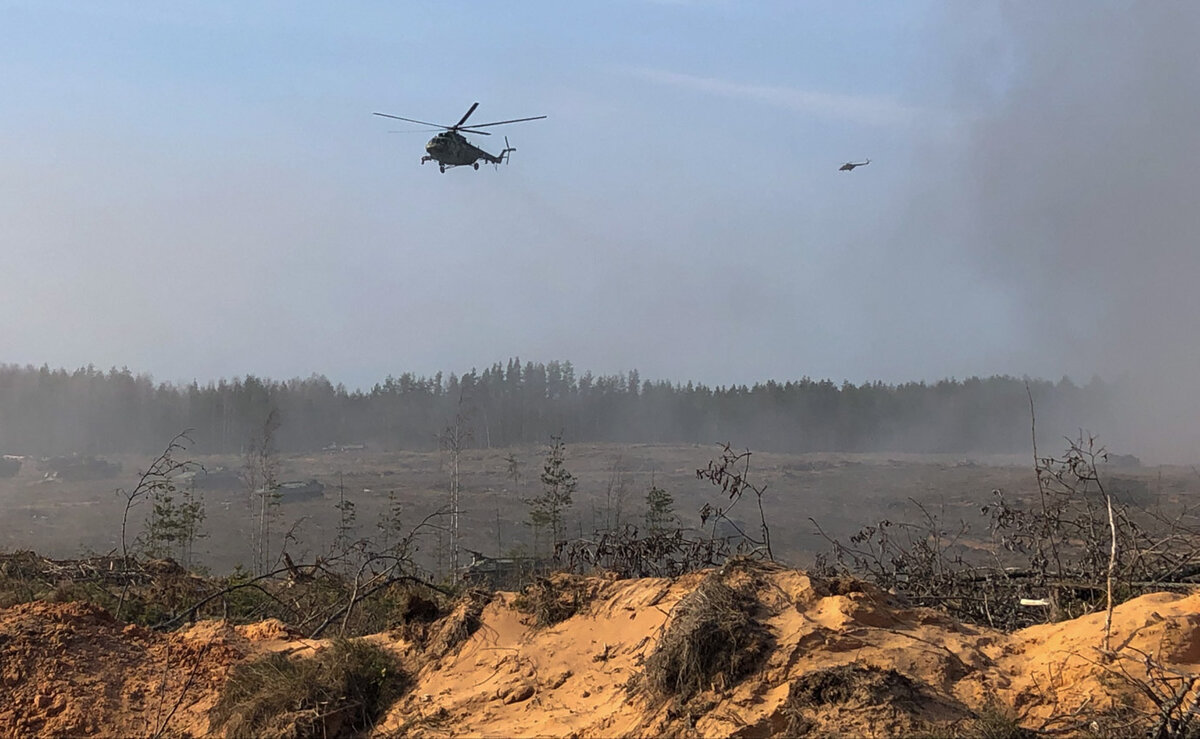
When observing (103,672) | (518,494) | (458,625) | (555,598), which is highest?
(555,598)

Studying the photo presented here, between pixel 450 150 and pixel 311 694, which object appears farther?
pixel 450 150

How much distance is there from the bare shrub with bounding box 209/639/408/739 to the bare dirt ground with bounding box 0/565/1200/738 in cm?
26

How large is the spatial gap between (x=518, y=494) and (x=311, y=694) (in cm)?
5665

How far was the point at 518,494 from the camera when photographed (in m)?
64.0

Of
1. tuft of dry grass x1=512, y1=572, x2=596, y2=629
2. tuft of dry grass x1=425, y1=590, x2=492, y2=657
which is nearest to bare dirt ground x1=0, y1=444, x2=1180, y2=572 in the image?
tuft of dry grass x1=425, y1=590, x2=492, y2=657

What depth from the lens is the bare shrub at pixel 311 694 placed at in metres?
7.57

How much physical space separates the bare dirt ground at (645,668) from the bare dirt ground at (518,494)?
2882 centimetres

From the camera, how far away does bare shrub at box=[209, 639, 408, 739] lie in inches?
298

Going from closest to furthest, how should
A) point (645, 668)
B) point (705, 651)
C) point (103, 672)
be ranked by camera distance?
1. point (705, 651)
2. point (645, 668)
3. point (103, 672)

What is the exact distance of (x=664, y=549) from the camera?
10.4m

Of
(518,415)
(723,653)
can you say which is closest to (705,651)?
(723,653)

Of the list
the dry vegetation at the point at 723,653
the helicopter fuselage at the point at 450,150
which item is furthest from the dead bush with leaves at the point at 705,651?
the helicopter fuselage at the point at 450,150

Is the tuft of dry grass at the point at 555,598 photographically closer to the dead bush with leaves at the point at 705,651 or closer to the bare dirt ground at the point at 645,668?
the bare dirt ground at the point at 645,668

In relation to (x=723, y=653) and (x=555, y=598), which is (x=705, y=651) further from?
(x=555, y=598)
